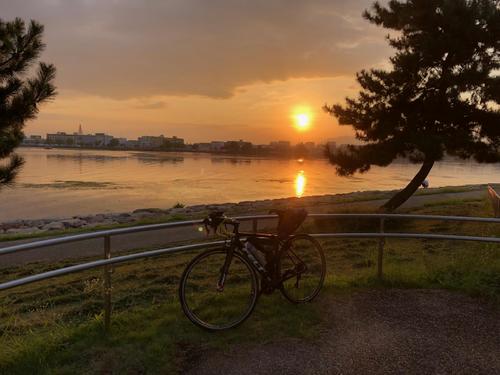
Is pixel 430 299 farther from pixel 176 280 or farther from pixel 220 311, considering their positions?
pixel 176 280

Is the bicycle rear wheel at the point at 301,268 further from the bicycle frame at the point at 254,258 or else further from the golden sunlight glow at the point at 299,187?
the golden sunlight glow at the point at 299,187

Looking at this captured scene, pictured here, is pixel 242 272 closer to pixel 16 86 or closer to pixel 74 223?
pixel 16 86

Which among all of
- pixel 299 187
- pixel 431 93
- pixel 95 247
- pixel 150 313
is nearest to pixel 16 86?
pixel 95 247

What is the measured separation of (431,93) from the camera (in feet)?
48.6

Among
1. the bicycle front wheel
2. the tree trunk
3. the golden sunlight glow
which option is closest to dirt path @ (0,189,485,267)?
the bicycle front wheel

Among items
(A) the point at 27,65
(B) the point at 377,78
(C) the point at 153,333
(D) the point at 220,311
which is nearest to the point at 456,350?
(D) the point at 220,311

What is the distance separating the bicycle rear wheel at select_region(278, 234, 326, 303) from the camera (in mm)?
4730

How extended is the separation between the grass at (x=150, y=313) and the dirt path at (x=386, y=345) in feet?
0.64

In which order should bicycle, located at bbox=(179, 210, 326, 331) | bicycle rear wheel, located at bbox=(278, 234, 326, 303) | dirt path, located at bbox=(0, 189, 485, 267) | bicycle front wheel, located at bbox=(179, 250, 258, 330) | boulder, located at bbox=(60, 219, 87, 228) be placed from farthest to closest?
1. boulder, located at bbox=(60, 219, 87, 228)
2. dirt path, located at bbox=(0, 189, 485, 267)
3. bicycle rear wheel, located at bbox=(278, 234, 326, 303)
4. bicycle, located at bbox=(179, 210, 326, 331)
5. bicycle front wheel, located at bbox=(179, 250, 258, 330)

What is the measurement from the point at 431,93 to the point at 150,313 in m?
13.4

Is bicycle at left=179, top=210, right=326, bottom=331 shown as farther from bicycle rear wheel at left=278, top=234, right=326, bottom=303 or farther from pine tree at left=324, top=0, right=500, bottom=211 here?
pine tree at left=324, top=0, right=500, bottom=211

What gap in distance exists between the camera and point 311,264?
5.29m

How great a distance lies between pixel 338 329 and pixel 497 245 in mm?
3955

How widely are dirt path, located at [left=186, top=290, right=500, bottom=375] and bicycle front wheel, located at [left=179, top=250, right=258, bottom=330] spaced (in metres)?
0.53
